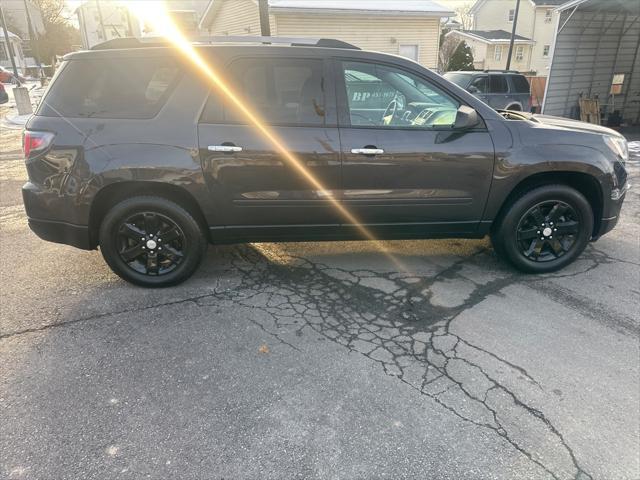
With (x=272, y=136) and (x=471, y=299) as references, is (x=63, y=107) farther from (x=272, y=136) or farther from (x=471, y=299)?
(x=471, y=299)

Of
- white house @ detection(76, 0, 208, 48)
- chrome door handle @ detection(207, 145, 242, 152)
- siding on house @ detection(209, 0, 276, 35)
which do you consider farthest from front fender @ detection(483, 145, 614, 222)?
white house @ detection(76, 0, 208, 48)

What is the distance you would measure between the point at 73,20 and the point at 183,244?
2625 inches

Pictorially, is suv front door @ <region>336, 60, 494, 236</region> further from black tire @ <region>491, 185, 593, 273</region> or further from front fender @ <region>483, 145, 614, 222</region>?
black tire @ <region>491, 185, 593, 273</region>

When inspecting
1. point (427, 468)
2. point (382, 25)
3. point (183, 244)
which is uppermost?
point (382, 25)

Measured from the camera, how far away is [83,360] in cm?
283

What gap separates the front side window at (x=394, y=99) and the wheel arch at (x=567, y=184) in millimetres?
877

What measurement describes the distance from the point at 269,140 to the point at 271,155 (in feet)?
0.37

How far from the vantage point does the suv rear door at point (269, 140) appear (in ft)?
11.1

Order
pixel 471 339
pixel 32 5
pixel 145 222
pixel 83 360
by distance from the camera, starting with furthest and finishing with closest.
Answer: pixel 32 5, pixel 145 222, pixel 471 339, pixel 83 360

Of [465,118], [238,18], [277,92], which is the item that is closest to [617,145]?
[465,118]

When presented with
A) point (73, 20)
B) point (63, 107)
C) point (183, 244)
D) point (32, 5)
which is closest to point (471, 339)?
point (183, 244)

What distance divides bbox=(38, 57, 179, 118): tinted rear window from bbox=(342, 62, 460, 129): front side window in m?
1.41

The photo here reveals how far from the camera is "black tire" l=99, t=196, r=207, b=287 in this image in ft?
11.5

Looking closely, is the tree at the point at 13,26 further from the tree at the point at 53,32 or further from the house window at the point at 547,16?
the house window at the point at 547,16
